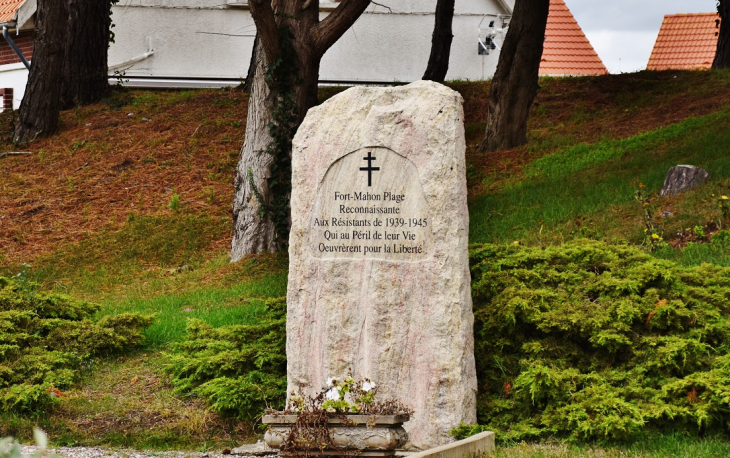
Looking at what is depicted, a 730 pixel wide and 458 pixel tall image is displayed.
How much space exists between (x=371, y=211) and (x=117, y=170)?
9.41 meters

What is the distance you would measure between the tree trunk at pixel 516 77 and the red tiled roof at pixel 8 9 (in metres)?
11.6

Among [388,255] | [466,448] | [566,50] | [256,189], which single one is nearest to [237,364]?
[388,255]

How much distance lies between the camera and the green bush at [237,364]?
23.1 ft

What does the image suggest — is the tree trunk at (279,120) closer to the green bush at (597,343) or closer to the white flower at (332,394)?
the green bush at (597,343)

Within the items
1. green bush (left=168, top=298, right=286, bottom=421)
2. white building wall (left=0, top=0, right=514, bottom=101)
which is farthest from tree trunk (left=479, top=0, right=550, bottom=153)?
green bush (left=168, top=298, right=286, bottom=421)

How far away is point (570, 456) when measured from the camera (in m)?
5.55

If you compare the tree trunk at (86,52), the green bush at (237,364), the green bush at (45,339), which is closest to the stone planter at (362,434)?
the green bush at (237,364)

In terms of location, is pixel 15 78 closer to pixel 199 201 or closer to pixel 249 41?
pixel 249 41

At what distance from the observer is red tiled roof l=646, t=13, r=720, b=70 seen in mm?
29858

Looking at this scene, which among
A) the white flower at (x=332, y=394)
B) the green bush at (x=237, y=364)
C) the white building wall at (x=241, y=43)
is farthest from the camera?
the white building wall at (x=241, y=43)

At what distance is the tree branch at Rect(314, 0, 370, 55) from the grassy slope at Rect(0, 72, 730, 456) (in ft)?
9.05

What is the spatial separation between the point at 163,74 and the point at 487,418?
16909 millimetres

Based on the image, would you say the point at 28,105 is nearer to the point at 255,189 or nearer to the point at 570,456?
the point at 255,189

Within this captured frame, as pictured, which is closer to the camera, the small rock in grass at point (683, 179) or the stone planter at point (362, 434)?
the stone planter at point (362, 434)
